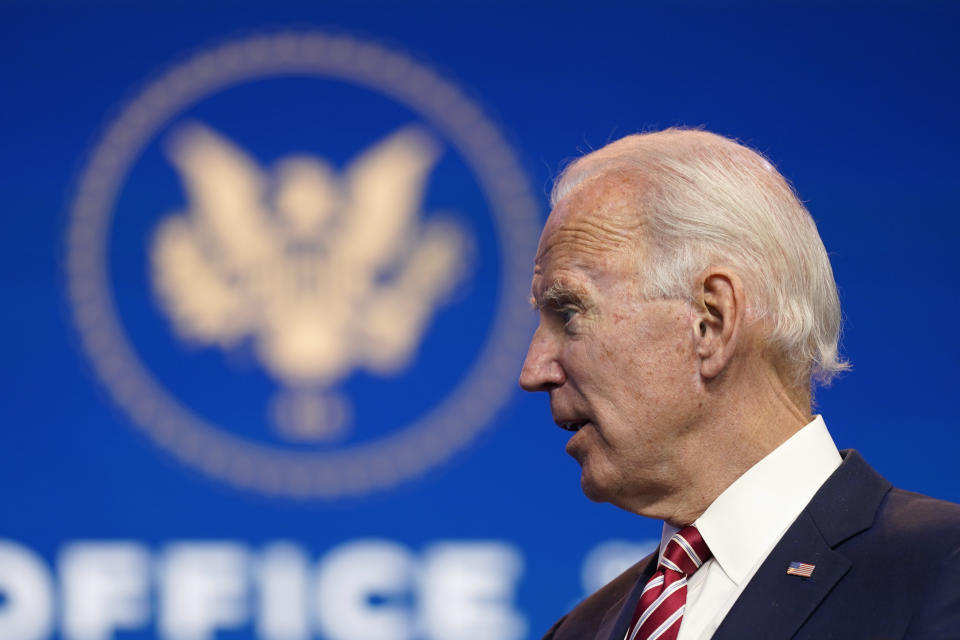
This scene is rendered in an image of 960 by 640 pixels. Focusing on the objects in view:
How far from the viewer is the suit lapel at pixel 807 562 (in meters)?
1.21

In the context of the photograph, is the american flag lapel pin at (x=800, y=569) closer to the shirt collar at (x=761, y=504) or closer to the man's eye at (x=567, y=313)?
the shirt collar at (x=761, y=504)

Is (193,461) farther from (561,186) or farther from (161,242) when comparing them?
(561,186)

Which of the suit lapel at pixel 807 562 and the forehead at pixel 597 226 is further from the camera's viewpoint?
the forehead at pixel 597 226

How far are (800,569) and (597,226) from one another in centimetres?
47

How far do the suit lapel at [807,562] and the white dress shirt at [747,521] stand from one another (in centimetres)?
3

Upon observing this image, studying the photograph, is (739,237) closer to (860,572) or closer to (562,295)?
(562,295)

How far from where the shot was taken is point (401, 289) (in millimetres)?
2869

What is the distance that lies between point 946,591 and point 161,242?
7.17 feet

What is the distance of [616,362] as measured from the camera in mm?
1366

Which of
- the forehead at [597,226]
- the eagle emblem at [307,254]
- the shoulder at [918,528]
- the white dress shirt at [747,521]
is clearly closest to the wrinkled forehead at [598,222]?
the forehead at [597,226]

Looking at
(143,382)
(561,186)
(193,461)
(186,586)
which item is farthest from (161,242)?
(561,186)

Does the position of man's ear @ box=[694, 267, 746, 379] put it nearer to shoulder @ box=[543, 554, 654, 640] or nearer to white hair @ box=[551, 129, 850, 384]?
white hair @ box=[551, 129, 850, 384]

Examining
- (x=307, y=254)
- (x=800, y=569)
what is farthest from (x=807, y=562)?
(x=307, y=254)

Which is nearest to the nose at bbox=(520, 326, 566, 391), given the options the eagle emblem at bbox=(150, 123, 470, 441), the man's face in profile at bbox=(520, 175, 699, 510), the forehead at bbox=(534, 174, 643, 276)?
the man's face in profile at bbox=(520, 175, 699, 510)
